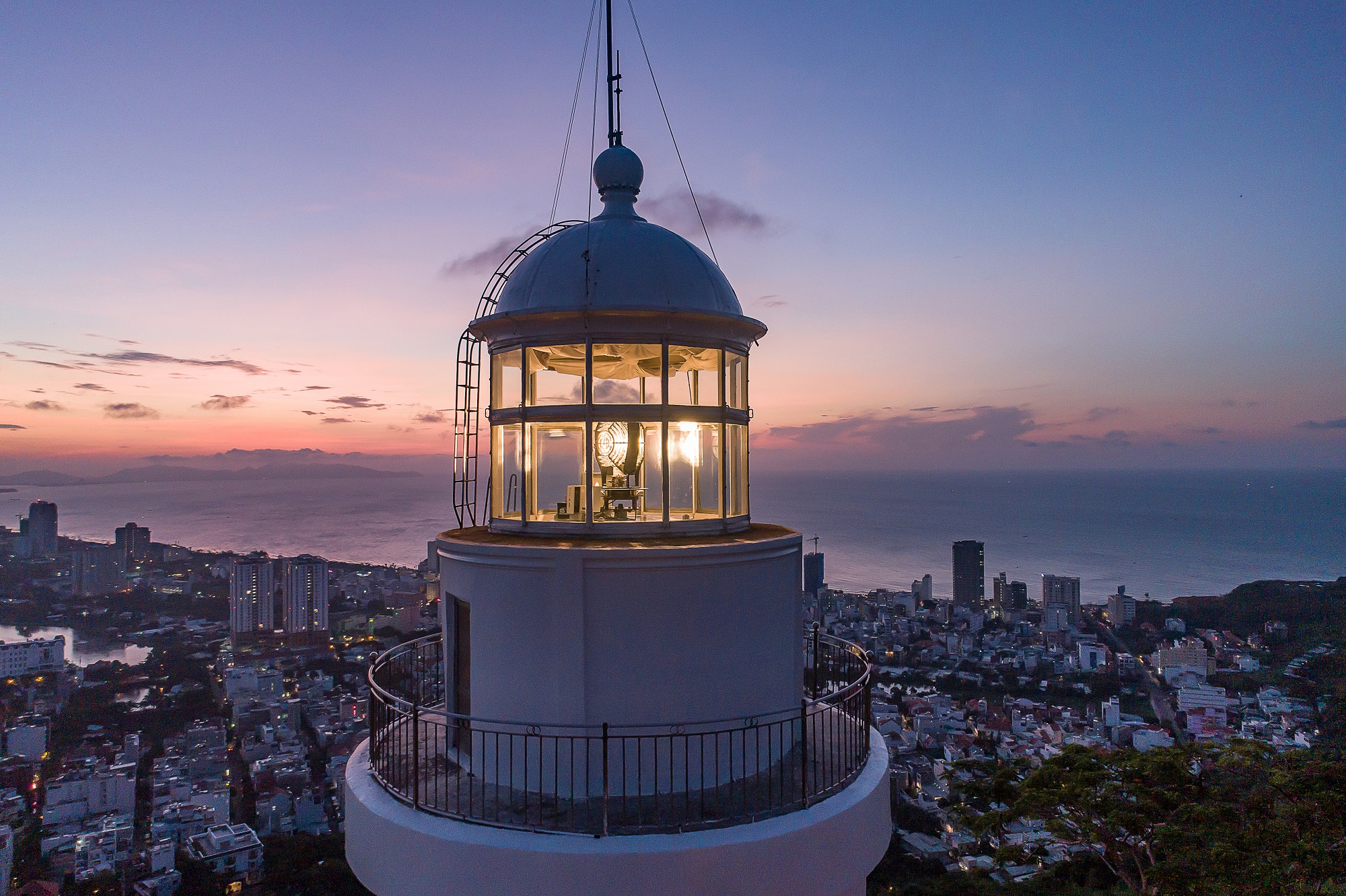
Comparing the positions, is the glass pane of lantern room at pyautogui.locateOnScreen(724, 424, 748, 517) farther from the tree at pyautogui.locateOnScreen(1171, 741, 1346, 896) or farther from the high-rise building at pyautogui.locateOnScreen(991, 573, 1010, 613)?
the high-rise building at pyautogui.locateOnScreen(991, 573, 1010, 613)

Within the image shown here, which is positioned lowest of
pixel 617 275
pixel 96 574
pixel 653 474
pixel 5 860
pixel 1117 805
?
pixel 5 860

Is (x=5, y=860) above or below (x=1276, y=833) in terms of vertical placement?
below

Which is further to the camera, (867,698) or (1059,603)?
(1059,603)

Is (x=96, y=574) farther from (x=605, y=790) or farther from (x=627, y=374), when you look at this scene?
(x=605, y=790)

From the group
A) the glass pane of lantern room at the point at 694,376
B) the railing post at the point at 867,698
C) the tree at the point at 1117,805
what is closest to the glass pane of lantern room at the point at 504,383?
the glass pane of lantern room at the point at 694,376

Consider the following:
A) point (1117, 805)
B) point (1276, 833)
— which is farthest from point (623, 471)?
point (1276, 833)

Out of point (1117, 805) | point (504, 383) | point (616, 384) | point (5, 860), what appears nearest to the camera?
point (504, 383)

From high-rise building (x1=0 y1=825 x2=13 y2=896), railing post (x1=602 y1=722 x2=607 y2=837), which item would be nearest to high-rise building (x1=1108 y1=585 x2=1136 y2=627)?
railing post (x1=602 y1=722 x2=607 y2=837)
